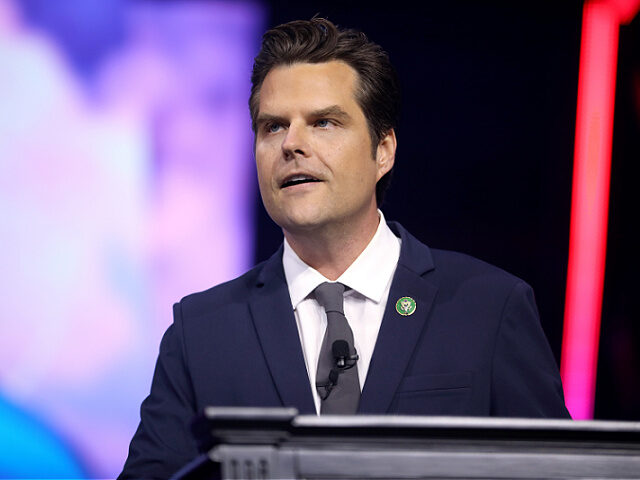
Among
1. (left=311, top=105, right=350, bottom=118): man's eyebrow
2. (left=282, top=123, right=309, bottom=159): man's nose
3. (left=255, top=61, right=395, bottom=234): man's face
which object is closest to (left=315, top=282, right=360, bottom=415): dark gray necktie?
(left=255, top=61, right=395, bottom=234): man's face

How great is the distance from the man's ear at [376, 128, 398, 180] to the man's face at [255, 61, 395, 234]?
7cm

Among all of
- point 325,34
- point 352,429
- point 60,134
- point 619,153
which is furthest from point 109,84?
point 352,429

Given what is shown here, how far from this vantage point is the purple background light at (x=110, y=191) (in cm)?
293

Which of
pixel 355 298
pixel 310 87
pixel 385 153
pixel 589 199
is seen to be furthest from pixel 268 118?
pixel 589 199

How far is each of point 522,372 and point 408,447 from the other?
0.93 metres

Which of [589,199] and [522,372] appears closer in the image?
[522,372]

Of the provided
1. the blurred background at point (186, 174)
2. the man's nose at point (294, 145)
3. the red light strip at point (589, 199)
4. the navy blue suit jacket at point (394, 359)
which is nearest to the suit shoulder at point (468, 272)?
the navy blue suit jacket at point (394, 359)

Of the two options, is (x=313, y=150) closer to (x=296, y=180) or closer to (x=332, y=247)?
(x=296, y=180)

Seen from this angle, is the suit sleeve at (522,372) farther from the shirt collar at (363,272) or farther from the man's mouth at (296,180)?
the man's mouth at (296,180)

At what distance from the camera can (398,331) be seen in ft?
6.44

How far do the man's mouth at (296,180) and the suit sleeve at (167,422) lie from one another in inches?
16.4

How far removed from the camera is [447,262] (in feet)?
7.20

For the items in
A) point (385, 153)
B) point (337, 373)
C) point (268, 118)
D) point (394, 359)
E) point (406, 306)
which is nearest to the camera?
point (337, 373)

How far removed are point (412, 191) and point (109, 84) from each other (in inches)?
44.1
